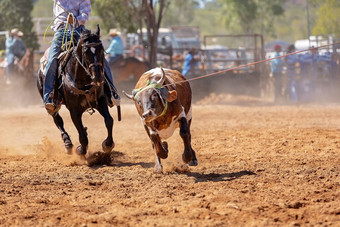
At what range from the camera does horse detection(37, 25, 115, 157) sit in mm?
8211

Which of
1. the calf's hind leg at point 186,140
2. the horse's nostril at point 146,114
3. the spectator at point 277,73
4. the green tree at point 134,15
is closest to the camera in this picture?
the horse's nostril at point 146,114

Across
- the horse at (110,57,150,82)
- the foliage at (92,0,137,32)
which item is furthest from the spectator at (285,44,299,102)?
the foliage at (92,0,137,32)

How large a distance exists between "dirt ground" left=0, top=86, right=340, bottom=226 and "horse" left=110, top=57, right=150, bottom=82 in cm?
781

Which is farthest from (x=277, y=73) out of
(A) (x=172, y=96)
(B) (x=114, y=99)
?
(A) (x=172, y=96)

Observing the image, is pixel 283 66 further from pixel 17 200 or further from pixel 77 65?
pixel 17 200

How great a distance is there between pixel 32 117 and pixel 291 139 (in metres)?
8.82

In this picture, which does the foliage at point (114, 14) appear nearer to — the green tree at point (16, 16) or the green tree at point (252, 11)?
the green tree at point (16, 16)

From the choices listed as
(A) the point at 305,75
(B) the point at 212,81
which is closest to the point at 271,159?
(A) the point at 305,75

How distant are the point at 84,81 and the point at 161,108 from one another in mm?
1747

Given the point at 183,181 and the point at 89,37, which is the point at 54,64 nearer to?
the point at 89,37

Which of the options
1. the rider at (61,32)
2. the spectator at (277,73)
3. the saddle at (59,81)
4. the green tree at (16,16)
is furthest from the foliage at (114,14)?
the saddle at (59,81)

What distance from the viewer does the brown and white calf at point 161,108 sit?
743 centimetres

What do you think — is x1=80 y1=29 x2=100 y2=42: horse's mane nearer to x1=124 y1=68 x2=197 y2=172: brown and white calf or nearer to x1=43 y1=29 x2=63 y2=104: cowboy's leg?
x1=124 y1=68 x2=197 y2=172: brown and white calf

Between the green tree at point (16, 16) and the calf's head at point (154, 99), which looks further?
the green tree at point (16, 16)
